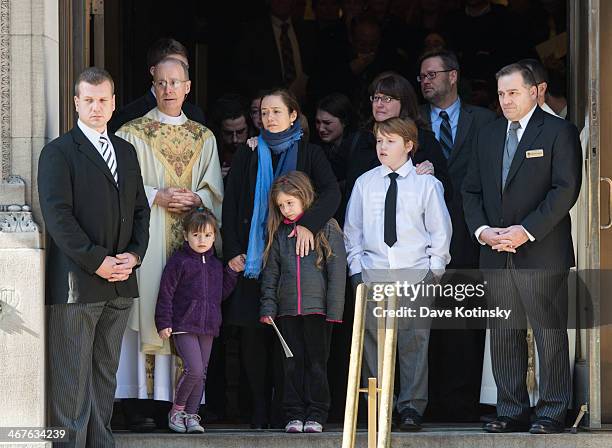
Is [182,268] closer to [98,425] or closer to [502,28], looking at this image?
[98,425]

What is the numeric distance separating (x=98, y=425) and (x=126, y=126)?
177 cm

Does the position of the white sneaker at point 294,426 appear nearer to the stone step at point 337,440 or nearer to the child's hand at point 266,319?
the stone step at point 337,440

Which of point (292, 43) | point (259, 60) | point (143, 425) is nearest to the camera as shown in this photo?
point (143, 425)

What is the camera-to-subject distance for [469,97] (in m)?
9.83

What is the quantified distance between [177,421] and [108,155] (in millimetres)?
1530

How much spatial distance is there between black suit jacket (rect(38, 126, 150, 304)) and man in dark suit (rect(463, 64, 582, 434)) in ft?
6.46

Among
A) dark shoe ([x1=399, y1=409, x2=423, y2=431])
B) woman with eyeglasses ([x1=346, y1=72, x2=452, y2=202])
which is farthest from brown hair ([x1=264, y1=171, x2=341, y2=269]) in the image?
dark shoe ([x1=399, y1=409, x2=423, y2=431])

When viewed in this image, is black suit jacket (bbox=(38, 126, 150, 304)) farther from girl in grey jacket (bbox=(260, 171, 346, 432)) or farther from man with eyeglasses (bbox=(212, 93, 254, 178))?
man with eyeglasses (bbox=(212, 93, 254, 178))

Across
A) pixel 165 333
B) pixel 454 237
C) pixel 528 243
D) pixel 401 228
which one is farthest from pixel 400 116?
pixel 165 333

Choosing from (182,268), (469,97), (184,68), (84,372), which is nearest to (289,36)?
(469,97)

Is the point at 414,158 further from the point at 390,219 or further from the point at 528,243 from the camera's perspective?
the point at 528,243

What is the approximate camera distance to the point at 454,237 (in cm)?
895

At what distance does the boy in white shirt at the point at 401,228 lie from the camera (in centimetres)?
852

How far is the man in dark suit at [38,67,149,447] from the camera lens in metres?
7.68
